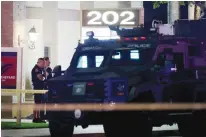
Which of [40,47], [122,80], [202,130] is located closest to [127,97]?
[122,80]

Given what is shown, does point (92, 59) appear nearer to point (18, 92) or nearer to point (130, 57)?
point (130, 57)

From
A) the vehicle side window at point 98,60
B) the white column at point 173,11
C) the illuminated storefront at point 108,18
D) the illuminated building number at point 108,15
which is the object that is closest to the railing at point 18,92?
the vehicle side window at point 98,60

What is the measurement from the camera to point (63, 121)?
859 centimetres

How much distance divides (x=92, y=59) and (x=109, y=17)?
7306mm

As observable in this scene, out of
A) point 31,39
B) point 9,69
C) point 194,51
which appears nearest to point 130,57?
point 194,51

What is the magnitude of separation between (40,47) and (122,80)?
28.2ft

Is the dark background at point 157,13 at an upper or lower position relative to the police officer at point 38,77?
upper

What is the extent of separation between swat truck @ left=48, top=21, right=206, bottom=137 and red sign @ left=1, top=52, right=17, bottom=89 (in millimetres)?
2219

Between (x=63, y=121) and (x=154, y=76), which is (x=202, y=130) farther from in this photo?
(x=63, y=121)

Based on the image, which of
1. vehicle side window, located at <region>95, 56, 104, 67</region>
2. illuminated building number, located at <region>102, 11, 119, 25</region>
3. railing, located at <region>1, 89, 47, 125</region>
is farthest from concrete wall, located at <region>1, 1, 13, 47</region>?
vehicle side window, located at <region>95, 56, 104, 67</region>

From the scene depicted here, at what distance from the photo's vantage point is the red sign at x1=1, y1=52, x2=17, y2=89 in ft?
36.6

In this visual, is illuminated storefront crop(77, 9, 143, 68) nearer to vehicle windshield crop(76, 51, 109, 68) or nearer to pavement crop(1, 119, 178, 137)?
pavement crop(1, 119, 178, 137)

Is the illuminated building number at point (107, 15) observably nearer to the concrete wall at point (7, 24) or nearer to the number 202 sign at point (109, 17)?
the number 202 sign at point (109, 17)

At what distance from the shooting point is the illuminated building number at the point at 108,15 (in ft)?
53.9
